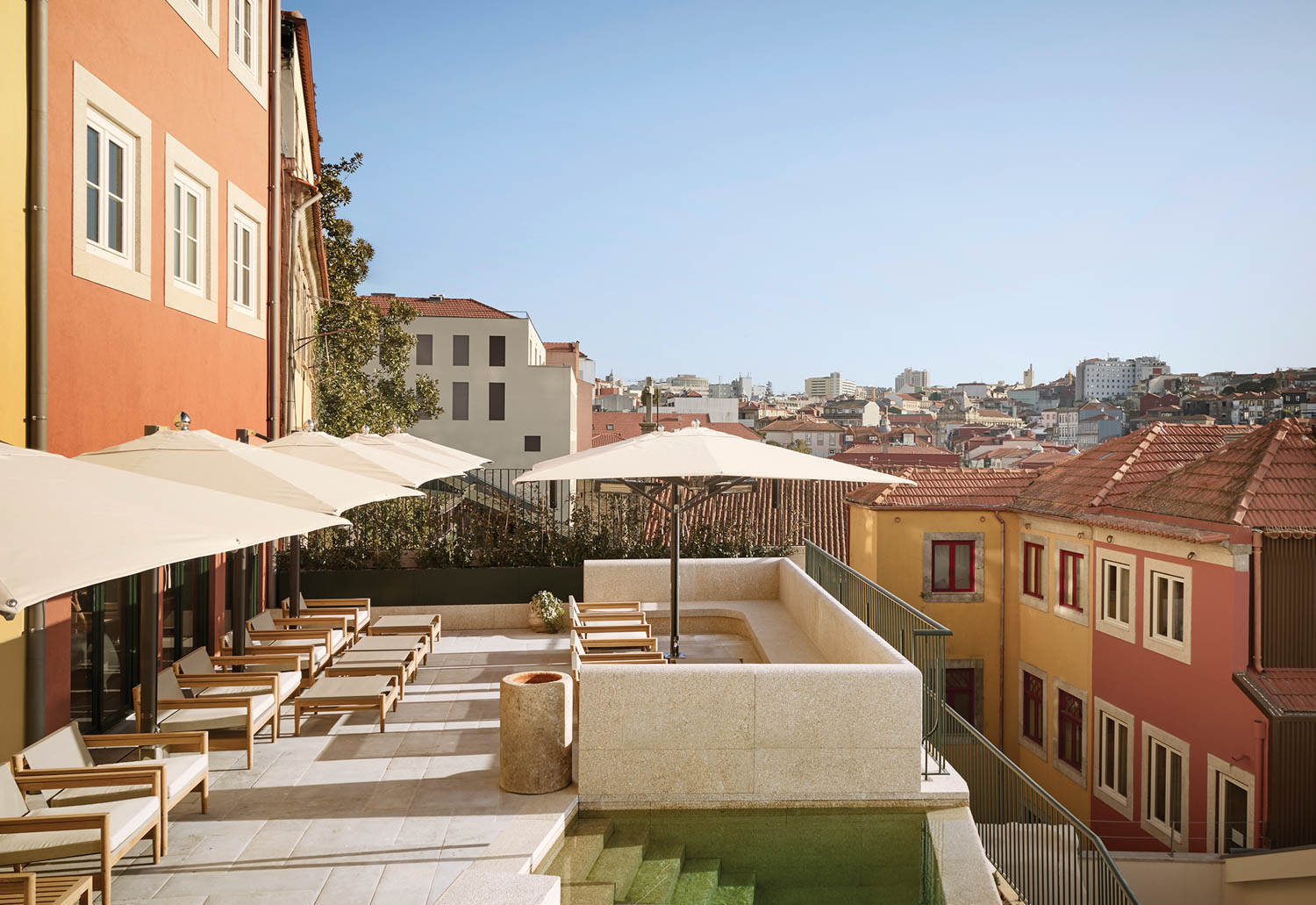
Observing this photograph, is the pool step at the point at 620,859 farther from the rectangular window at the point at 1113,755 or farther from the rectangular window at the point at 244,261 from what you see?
the rectangular window at the point at 1113,755

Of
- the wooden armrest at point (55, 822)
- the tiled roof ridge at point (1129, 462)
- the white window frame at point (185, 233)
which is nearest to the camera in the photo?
the wooden armrest at point (55, 822)

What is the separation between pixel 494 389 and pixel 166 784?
166 ft

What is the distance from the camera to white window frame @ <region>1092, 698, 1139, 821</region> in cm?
1939

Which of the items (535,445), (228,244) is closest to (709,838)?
(228,244)

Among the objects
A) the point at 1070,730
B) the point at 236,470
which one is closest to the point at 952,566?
the point at 1070,730

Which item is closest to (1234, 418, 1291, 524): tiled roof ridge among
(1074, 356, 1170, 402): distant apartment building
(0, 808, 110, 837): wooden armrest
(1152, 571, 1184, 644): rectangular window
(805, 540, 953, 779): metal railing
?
(1152, 571, 1184, 644): rectangular window

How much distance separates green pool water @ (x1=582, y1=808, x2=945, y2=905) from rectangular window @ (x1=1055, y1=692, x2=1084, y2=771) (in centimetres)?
1752

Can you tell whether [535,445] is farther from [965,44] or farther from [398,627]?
[398,627]

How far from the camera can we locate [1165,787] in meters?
18.4

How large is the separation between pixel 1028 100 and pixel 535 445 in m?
32.8

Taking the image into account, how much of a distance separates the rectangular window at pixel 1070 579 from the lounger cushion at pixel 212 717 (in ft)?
64.0

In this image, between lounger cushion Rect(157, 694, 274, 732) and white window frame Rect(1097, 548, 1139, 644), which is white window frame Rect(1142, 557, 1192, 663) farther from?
lounger cushion Rect(157, 694, 274, 732)

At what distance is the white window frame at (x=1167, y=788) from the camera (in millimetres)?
17500

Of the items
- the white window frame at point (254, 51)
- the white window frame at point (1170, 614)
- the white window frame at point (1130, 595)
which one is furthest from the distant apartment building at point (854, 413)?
the white window frame at point (254, 51)
